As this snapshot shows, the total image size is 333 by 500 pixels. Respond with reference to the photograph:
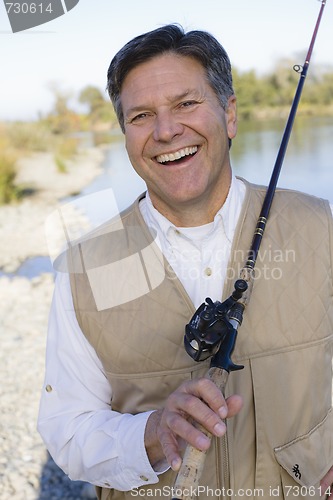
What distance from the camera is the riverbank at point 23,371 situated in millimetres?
3520

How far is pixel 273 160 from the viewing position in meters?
15.2

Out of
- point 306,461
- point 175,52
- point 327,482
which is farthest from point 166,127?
point 327,482

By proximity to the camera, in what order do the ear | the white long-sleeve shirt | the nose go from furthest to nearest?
the ear, the nose, the white long-sleeve shirt

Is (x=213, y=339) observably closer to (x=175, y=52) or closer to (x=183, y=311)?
(x=183, y=311)

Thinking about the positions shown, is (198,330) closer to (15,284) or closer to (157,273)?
(157,273)

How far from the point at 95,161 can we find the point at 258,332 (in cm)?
1992

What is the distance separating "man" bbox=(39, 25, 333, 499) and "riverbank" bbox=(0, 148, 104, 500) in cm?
197

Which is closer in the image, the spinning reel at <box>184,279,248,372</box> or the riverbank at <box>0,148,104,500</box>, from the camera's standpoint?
the spinning reel at <box>184,279,248,372</box>

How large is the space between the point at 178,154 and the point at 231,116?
283 mm

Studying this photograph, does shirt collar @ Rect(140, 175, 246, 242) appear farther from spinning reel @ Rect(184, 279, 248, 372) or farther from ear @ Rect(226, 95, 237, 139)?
spinning reel @ Rect(184, 279, 248, 372)

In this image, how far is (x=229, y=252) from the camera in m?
1.75

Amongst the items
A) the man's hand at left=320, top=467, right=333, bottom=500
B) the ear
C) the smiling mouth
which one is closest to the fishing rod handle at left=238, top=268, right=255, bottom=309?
the smiling mouth

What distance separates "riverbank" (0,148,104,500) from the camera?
3520 millimetres

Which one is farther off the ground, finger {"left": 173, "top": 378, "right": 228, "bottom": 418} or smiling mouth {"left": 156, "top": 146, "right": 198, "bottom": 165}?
smiling mouth {"left": 156, "top": 146, "right": 198, "bottom": 165}
